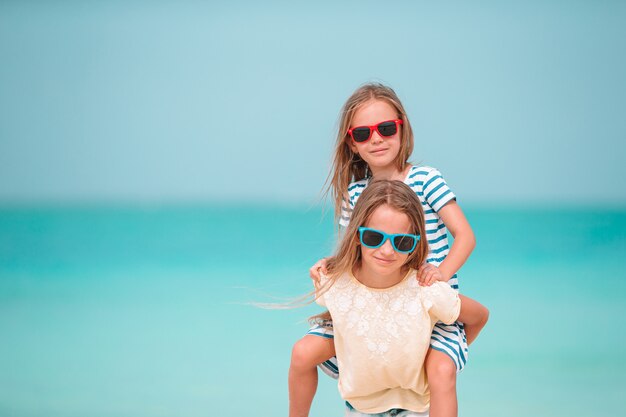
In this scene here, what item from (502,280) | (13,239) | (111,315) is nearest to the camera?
(111,315)

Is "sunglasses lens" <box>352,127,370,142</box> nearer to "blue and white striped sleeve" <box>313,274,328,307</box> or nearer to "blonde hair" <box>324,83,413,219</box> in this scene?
"blonde hair" <box>324,83,413,219</box>

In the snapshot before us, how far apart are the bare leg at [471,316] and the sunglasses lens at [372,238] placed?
342mm

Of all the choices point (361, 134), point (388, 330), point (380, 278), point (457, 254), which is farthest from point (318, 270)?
point (361, 134)

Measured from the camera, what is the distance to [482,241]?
459 inches

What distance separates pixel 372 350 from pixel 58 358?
9.42 ft

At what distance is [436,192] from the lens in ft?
10.8

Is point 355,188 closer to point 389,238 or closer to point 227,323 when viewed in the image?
point 389,238

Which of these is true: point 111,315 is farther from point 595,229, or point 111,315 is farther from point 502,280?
point 595,229

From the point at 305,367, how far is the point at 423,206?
687 millimetres


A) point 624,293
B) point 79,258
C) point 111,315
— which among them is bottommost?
point 111,315

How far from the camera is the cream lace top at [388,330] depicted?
2.97 m

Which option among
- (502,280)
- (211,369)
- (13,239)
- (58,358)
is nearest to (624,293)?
(502,280)

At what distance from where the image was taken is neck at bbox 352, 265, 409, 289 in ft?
9.96

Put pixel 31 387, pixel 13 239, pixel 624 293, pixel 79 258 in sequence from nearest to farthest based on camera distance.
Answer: pixel 31 387
pixel 624 293
pixel 79 258
pixel 13 239
